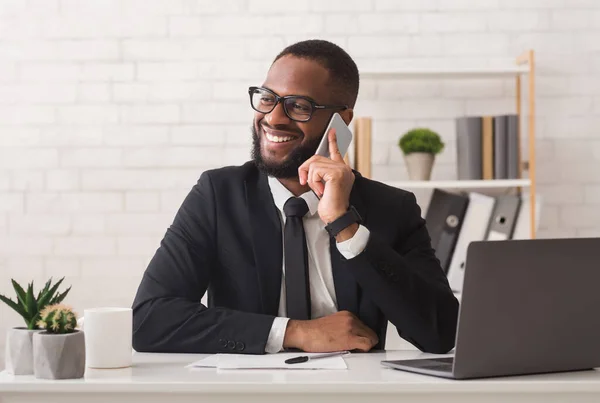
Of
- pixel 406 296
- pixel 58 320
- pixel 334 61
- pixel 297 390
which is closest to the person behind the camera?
pixel 297 390

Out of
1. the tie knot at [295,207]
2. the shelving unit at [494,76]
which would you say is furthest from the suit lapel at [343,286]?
the shelving unit at [494,76]

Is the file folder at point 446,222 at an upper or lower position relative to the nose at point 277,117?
lower

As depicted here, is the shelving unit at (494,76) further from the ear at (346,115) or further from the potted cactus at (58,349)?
the potted cactus at (58,349)

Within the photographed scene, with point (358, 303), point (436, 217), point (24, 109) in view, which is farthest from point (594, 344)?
A: point (24, 109)

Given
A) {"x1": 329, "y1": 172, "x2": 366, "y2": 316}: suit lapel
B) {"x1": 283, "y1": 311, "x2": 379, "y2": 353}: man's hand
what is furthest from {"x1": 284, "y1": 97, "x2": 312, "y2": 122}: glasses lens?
{"x1": 283, "y1": 311, "x2": 379, "y2": 353}: man's hand

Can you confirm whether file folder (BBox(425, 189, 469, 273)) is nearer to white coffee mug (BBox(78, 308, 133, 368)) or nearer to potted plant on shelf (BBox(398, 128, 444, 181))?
potted plant on shelf (BBox(398, 128, 444, 181))

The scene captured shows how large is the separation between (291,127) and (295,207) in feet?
0.72

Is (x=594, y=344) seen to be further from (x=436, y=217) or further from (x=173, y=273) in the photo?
(x=436, y=217)

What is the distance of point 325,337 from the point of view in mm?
1832

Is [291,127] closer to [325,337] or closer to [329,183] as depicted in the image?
[329,183]

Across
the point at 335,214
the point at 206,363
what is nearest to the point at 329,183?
the point at 335,214

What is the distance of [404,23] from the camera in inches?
142

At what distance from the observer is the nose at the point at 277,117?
218cm

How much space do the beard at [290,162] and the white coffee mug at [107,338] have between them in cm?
74
